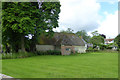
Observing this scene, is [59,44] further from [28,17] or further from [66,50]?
[28,17]

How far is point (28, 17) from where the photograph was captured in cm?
1989

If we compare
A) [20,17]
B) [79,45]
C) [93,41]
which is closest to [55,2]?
[20,17]

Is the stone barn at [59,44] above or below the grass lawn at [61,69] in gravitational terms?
above

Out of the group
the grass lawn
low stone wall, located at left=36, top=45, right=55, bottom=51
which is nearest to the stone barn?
low stone wall, located at left=36, top=45, right=55, bottom=51

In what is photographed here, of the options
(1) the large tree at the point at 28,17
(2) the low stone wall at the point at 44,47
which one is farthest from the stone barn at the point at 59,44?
(1) the large tree at the point at 28,17

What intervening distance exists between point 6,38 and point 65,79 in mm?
21874

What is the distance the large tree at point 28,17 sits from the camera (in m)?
19.9

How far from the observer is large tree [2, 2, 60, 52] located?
19909 millimetres

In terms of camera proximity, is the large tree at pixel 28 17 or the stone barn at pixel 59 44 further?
the stone barn at pixel 59 44

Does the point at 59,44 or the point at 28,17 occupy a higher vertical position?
the point at 28,17

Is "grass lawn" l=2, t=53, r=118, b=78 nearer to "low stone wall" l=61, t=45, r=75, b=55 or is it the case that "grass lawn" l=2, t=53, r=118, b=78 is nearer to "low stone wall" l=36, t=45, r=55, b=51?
"low stone wall" l=61, t=45, r=75, b=55

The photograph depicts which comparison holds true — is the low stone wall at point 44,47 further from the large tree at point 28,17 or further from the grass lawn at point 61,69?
the grass lawn at point 61,69

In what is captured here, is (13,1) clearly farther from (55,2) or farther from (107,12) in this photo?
(107,12)

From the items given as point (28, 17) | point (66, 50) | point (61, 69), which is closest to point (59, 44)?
point (66, 50)
